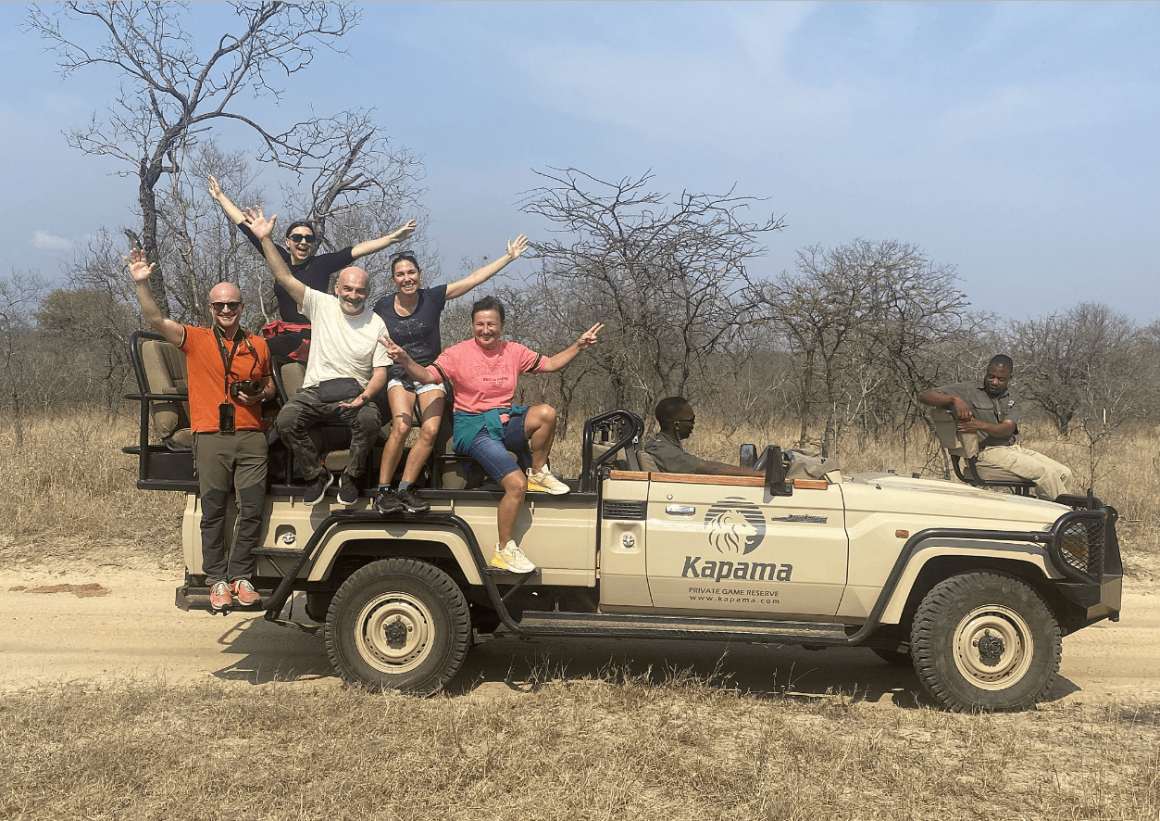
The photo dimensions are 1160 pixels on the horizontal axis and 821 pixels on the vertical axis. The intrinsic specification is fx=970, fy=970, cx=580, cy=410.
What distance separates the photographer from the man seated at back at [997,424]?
6.92m

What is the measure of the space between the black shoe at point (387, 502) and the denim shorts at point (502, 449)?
0.47 metres

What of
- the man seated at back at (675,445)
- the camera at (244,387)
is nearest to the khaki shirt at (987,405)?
the man seated at back at (675,445)

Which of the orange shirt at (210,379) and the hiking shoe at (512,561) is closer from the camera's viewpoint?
the hiking shoe at (512,561)

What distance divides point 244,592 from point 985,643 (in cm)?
404

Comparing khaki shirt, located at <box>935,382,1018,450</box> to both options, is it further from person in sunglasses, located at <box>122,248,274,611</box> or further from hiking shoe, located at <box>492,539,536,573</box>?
person in sunglasses, located at <box>122,248,274,611</box>

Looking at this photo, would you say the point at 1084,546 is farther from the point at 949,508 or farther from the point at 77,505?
the point at 77,505

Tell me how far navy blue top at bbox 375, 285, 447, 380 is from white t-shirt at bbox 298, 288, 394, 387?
0.92 feet

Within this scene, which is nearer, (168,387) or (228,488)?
(228,488)

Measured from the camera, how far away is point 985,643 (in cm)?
523

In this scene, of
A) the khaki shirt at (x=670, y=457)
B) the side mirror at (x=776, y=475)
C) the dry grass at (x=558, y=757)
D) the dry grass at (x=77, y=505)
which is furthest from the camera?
the dry grass at (x=77, y=505)

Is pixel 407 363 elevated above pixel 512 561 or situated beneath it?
elevated above

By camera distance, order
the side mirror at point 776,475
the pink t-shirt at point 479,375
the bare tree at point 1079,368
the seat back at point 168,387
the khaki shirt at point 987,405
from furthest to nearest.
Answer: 1. the bare tree at point 1079,368
2. the khaki shirt at point 987,405
3. the seat back at point 168,387
4. the pink t-shirt at point 479,375
5. the side mirror at point 776,475

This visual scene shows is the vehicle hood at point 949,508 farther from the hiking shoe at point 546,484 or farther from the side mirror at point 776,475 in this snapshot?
the hiking shoe at point 546,484

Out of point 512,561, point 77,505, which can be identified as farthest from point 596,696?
point 77,505
